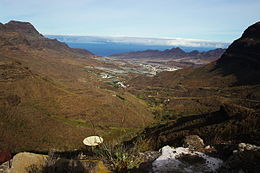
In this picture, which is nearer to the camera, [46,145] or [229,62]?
[46,145]

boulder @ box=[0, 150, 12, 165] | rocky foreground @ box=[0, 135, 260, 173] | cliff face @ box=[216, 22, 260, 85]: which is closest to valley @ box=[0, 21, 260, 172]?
rocky foreground @ box=[0, 135, 260, 173]

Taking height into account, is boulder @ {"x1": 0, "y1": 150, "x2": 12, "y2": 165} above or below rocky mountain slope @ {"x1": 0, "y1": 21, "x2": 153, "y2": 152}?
above

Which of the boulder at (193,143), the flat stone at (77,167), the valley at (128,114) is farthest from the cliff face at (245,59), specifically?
the flat stone at (77,167)

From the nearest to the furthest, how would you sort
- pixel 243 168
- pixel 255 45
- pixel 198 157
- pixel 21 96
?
pixel 243 168
pixel 198 157
pixel 21 96
pixel 255 45

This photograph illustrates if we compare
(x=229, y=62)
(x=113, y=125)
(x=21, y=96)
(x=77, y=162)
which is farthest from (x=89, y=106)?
(x=229, y=62)

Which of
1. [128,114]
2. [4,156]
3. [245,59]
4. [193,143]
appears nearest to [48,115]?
[128,114]

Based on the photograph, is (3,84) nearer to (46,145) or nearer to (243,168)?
(46,145)

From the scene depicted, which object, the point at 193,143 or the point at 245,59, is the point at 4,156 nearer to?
the point at 193,143

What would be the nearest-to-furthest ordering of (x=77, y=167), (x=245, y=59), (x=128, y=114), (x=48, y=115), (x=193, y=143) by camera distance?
1. (x=77, y=167)
2. (x=193, y=143)
3. (x=48, y=115)
4. (x=128, y=114)
5. (x=245, y=59)

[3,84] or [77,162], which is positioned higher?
[77,162]

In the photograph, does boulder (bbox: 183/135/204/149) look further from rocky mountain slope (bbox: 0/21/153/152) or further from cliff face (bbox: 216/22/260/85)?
cliff face (bbox: 216/22/260/85)

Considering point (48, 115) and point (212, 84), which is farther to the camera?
point (212, 84)
